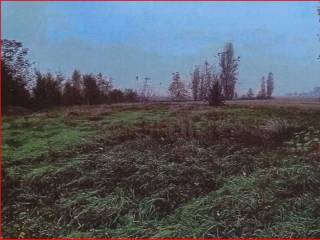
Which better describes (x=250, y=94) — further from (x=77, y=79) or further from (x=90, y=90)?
(x=77, y=79)

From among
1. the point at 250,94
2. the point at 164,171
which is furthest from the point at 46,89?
the point at 250,94

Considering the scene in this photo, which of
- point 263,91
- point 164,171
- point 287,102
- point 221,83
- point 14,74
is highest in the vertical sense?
point 14,74

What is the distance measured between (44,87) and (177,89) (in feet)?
5.67

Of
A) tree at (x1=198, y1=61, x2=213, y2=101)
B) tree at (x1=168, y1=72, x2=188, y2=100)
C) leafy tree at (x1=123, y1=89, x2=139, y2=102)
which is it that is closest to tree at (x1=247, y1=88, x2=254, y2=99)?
tree at (x1=198, y1=61, x2=213, y2=101)

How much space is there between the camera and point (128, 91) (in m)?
6.06

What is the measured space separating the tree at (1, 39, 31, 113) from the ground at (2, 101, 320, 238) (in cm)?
24

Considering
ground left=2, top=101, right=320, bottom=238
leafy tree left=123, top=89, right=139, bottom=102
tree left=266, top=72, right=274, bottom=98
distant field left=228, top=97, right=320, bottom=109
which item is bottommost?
ground left=2, top=101, right=320, bottom=238

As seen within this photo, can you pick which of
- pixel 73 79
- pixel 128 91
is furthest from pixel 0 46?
pixel 128 91

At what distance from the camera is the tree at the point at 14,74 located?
596 cm

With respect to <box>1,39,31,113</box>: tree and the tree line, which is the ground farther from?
<box>1,39,31,113</box>: tree

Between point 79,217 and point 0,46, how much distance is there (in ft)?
7.76

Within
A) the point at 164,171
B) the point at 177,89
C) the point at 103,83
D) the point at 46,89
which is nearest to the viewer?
the point at 164,171

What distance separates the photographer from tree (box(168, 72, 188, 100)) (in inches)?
232

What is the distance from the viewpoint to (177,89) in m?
5.95
